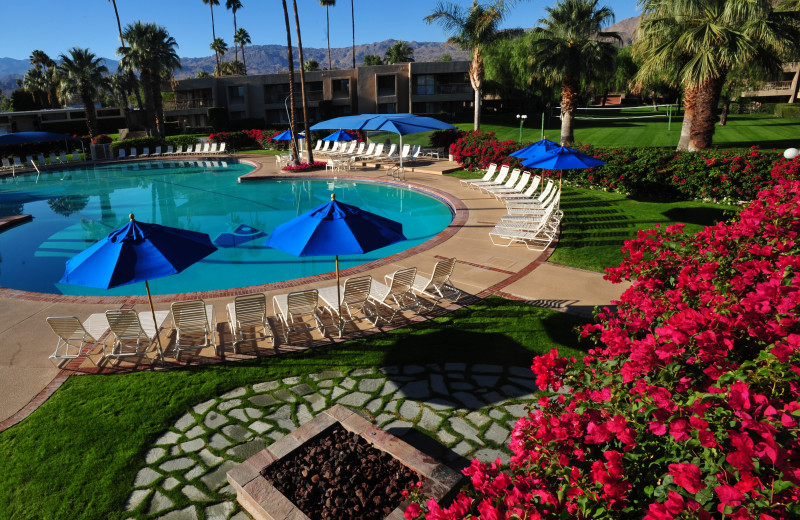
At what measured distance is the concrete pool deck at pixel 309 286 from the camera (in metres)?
7.44

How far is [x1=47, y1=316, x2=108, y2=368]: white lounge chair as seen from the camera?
7.39 metres

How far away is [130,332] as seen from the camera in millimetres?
7719

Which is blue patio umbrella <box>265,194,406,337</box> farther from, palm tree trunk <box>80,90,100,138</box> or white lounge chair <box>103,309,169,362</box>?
palm tree trunk <box>80,90,100,138</box>

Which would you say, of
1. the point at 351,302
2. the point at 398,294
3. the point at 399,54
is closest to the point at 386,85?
the point at 398,294

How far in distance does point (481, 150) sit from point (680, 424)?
22232 millimetres

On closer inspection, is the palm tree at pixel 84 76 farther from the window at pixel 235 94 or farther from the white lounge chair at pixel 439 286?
the white lounge chair at pixel 439 286

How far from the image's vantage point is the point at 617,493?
2.44 m

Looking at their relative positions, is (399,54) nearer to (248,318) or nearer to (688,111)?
(688,111)

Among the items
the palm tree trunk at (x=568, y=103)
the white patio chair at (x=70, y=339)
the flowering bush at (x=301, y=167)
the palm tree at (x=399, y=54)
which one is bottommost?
the white patio chair at (x=70, y=339)

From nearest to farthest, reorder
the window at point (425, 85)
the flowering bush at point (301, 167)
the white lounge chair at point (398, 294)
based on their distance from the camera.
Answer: the white lounge chair at point (398, 294) < the flowering bush at point (301, 167) < the window at point (425, 85)

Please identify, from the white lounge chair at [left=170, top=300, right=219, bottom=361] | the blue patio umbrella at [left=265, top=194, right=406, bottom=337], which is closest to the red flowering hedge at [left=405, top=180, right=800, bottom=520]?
the blue patio umbrella at [left=265, top=194, right=406, bottom=337]

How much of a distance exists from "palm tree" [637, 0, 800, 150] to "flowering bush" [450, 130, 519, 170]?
631cm

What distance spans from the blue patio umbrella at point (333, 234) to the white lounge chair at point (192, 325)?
1574 millimetres

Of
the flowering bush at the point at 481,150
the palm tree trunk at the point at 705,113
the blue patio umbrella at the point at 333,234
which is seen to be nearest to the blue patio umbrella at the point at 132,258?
the blue patio umbrella at the point at 333,234
